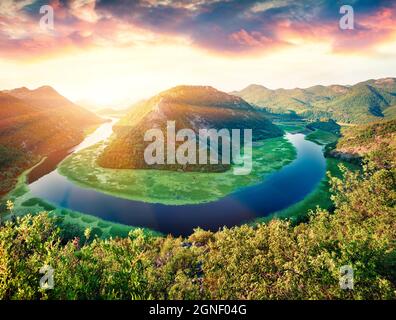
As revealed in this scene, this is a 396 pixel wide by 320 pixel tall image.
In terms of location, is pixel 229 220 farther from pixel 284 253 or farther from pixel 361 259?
pixel 361 259

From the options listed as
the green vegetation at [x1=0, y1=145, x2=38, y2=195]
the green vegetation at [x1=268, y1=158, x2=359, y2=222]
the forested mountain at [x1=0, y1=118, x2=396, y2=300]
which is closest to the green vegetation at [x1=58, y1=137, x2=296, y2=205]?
the green vegetation at [x1=0, y1=145, x2=38, y2=195]

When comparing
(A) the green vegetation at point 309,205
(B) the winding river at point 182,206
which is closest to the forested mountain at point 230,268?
(B) the winding river at point 182,206

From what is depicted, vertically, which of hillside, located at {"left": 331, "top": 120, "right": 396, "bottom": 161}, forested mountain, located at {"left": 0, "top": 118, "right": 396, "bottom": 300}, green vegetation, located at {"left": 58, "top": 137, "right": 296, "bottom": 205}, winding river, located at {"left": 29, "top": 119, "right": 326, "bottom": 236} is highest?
hillside, located at {"left": 331, "top": 120, "right": 396, "bottom": 161}

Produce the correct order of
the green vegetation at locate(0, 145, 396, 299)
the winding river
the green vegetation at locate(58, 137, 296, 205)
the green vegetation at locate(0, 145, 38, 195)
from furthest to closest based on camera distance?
the green vegetation at locate(0, 145, 38, 195) < the green vegetation at locate(58, 137, 296, 205) < the winding river < the green vegetation at locate(0, 145, 396, 299)

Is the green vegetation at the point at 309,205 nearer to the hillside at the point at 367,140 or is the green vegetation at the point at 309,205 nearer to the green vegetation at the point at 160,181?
the green vegetation at the point at 160,181

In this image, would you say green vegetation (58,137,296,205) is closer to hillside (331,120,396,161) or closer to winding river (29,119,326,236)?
winding river (29,119,326,236)

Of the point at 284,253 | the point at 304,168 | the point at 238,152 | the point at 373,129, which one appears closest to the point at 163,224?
the point at 284,253

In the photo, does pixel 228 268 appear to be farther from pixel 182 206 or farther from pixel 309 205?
pixel 309 205
